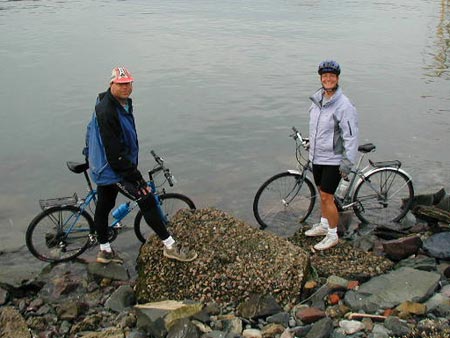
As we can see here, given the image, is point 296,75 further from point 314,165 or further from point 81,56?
point 314,165

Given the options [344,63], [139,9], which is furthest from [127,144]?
[139,9]

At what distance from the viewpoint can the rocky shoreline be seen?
564 cm

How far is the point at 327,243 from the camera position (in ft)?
26.3

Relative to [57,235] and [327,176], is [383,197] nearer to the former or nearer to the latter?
[327,176]

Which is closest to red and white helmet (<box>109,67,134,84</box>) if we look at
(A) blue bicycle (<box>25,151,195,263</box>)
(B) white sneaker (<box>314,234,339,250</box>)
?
(A) blue bicycle (<box>25,151,195,263</box>)

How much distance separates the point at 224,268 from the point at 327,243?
2.05m

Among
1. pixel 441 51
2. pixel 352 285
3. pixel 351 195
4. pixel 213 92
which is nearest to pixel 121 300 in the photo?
pixel 352 285

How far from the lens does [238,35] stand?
31938 millimetres

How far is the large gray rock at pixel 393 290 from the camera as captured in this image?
607 centimetres

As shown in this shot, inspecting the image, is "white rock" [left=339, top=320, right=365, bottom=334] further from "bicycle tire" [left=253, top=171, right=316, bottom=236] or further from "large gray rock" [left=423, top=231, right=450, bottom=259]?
"bicycle tire" [left=253, top=171, right=316, bottom=236]

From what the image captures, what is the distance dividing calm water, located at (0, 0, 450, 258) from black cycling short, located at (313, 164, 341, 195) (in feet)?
9.80

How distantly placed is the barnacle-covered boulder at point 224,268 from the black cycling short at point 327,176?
44.5 inches

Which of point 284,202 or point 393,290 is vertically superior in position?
point 284,202

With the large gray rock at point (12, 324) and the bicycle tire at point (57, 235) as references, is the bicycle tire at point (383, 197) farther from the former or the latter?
the large gray rock at point (12, 324)
